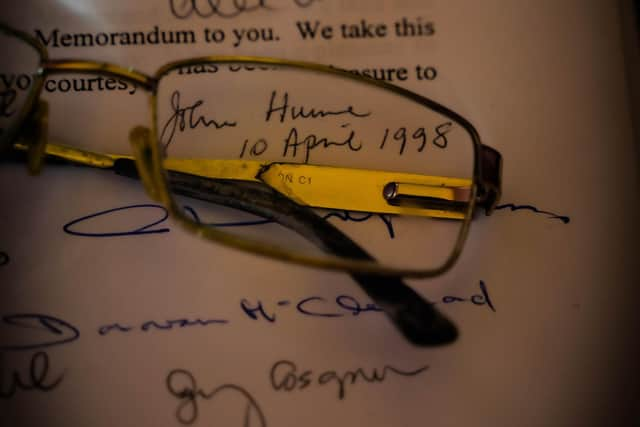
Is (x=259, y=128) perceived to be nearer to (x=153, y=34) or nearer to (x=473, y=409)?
(x=153, y=34)

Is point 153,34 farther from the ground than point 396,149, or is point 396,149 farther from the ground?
point 153,34

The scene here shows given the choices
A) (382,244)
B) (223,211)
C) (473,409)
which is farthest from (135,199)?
(473,409)

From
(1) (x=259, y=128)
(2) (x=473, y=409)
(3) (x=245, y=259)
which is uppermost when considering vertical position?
(1) (x=259, y=128)
